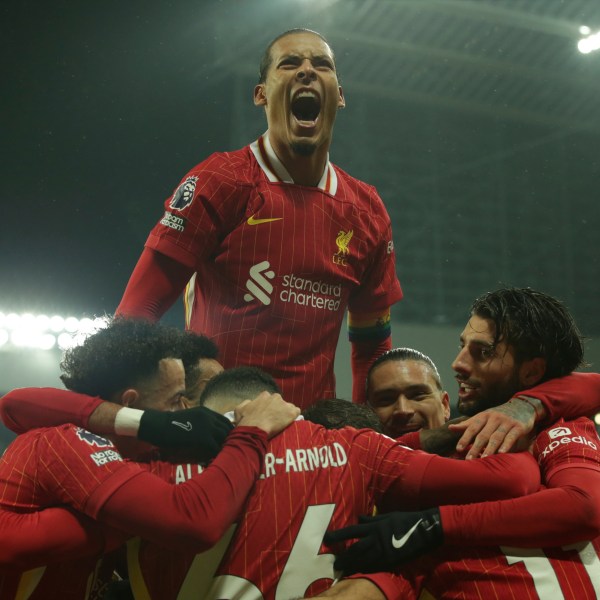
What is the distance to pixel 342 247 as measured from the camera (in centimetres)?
229

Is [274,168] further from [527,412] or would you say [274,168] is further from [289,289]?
[527,412]

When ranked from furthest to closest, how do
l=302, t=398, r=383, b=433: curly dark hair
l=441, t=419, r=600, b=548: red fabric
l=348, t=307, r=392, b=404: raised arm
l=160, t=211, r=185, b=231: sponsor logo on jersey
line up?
l=348, t=307, r=392, b=404: raised arm
l=160, t=211, r=185, b=231: sponsor logo on jersey
l=302, t=398, r=383, b=433: curly dark hair
l=441, t=419, r=600, b=548: red fabric

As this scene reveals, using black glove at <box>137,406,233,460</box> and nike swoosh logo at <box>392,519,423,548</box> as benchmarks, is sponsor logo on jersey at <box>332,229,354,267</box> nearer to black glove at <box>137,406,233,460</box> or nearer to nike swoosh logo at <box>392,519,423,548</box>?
black glove at <box>137,406,233,460</box>

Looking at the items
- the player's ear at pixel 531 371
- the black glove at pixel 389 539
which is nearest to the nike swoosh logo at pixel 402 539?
the black glove at pixel 389 539

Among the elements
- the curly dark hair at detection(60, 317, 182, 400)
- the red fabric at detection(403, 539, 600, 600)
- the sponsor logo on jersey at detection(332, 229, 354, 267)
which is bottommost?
the red fabric at detection(403, 539, 600, 600)

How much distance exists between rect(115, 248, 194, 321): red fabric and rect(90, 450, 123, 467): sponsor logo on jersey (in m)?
0.74

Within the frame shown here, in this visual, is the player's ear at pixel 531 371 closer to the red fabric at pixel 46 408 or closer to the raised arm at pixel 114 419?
the raised arm at pixel 114 419

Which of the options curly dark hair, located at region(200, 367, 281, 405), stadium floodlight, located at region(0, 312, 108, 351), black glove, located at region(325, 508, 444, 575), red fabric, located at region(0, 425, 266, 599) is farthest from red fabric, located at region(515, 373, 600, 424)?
stadium floodlight, located at region(0, 312, 108, 351)

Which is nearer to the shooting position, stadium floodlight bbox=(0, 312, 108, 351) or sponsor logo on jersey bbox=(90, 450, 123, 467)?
sponsor logo on jersey bbox=(90, 450, 123, 467)

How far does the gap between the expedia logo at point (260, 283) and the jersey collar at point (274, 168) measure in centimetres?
26

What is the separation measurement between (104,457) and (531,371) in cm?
105

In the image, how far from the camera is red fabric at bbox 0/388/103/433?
1.61m

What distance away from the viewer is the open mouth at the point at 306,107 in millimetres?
2264

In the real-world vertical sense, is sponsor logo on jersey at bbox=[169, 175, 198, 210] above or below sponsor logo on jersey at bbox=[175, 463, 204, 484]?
above
